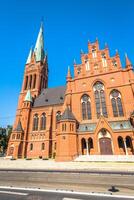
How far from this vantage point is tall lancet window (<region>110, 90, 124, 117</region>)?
29.8m

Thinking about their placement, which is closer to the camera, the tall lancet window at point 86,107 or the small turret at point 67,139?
the small turret at point 67,139

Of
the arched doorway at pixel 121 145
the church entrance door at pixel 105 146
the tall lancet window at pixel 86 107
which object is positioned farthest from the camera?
the tall lancet window at pixel 86 107

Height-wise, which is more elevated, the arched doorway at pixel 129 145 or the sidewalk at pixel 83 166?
the arched doorway at pixel 129 145

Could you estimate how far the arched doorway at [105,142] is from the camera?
86.4ft

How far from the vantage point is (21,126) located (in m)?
38.2

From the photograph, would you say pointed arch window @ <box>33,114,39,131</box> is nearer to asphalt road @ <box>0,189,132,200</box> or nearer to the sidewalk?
the sidewalk

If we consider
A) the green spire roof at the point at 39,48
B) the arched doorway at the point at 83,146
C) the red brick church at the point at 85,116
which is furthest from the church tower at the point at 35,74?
the arched doorway at the point at 83,146

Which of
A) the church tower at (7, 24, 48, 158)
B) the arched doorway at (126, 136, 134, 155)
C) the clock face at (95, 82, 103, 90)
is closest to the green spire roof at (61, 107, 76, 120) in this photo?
the clock face at (95, 82, 103, 90)

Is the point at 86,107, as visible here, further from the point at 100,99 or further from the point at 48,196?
the point at 48,196

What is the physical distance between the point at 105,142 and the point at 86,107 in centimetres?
908

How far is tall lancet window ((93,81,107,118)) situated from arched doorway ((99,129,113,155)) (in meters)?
4.39

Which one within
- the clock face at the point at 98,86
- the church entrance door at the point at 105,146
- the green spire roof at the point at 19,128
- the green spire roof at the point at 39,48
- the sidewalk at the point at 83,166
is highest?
the green spire roof at the point at 39,48

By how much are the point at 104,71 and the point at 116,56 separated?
15.4ft

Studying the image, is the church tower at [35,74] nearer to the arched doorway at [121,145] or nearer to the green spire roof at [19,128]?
the green spire roof at [19,128]
